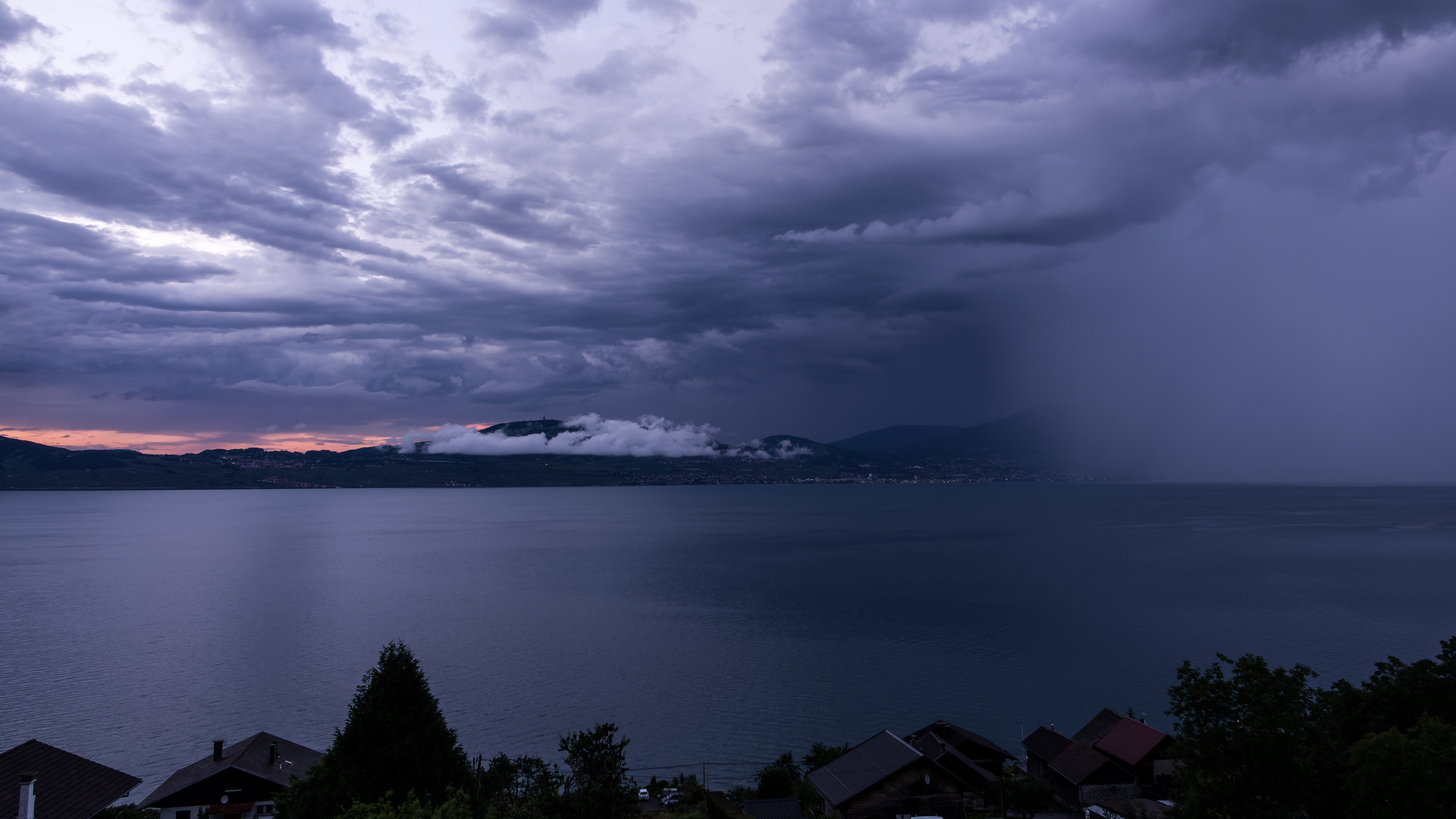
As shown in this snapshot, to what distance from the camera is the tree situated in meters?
21.4

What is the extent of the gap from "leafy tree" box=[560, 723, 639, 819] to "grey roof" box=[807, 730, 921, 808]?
12.9 m

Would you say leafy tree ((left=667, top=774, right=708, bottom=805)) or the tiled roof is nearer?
the tiled roof

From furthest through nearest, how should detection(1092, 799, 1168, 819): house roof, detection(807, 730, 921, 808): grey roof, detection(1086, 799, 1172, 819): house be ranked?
detection(807, 730, 921, 808): grey roof → detection(1086, 799, 1172, 819): house → detection(1092, 799, 1168, 819): house roof

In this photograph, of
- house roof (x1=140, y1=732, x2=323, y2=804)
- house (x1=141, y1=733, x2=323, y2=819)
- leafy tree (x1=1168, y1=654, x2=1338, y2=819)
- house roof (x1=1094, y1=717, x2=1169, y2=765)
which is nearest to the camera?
leafy tree (x1=1168, y1=654, x2=1338, y2=819)

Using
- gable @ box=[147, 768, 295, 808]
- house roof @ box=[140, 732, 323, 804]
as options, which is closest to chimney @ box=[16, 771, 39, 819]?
house roof @ box=[140, 732, 323, 804]

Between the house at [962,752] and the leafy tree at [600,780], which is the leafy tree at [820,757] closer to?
the house at [962,752]

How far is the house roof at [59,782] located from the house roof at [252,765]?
8.23 metres

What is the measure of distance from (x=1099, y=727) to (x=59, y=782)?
4628cm

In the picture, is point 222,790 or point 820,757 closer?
point 222,790

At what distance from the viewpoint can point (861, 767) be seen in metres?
34.8

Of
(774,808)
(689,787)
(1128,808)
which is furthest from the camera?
(689,787)

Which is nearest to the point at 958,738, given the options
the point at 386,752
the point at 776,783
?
the point at 776,783

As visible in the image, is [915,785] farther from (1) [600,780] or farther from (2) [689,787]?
(1) [600,780]

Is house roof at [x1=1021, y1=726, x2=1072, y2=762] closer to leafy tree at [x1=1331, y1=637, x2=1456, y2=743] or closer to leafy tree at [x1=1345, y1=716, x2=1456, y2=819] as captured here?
leafy tree at [x1=1331, y1=637, x2=1456, y2=743]
